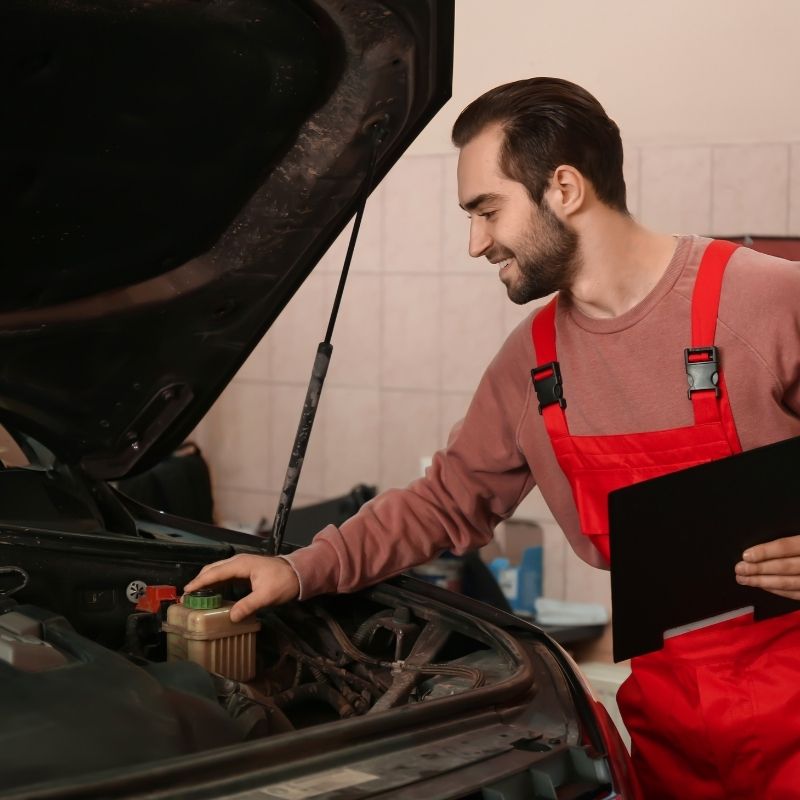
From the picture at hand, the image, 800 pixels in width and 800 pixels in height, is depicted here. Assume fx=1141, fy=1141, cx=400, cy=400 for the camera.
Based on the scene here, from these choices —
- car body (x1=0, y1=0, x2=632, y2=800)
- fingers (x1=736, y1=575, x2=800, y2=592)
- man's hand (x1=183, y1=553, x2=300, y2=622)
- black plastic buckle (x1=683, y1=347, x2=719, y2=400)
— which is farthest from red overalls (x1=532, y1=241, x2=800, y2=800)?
man's hand (x1=183, y1=553, x2=300, y2=622)

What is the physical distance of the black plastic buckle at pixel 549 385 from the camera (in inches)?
63.9

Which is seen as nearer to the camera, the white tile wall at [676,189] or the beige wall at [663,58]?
the beige wall at [663,58]

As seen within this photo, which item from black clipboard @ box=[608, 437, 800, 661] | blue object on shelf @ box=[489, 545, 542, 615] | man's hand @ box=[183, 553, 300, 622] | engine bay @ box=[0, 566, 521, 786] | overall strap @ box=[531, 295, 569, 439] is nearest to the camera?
engine bay @ box=[0, 566, 521, 786]

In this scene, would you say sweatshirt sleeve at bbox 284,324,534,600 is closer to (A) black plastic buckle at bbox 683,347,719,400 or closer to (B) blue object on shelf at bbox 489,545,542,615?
(A) black plastic buckle at bbox 683,347,719,400

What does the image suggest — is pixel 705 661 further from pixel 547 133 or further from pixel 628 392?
pixel 547 133

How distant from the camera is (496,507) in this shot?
1798 mm

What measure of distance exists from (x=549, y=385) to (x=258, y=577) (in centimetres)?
49

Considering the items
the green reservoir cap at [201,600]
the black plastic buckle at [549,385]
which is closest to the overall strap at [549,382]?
the black plastic buckle at [549,385]

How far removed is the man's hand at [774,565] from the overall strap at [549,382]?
12.5 inches

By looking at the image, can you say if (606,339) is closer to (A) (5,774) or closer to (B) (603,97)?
(A) (5,774)

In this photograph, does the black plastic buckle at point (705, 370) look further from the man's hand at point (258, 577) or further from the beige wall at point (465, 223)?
the beige wall at point (465, 223)

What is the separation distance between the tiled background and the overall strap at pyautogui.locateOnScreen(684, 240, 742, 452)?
1.63m

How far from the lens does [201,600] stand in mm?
1438

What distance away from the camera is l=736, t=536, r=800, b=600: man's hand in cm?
142
